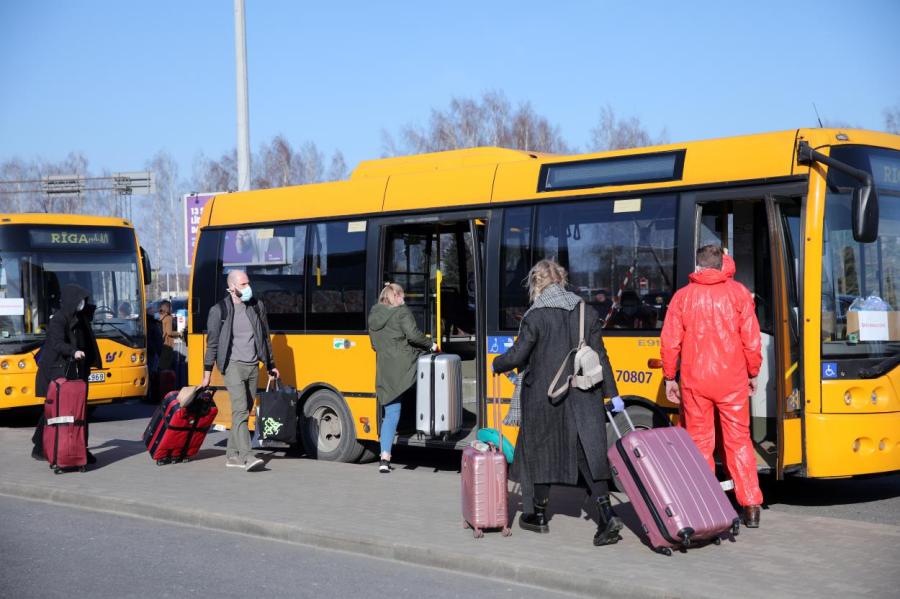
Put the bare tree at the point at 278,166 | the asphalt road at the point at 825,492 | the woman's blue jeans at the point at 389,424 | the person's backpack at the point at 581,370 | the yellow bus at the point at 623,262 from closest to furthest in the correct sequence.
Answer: the person's backpack at the point at 581,370 < the yellow bus at the point at 623,262 < the asphalt road at the point at 825,492 < the woman's blue jeans at the point at 389,424 < the bare tree at the point at 278,166

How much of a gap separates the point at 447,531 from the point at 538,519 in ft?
2.15

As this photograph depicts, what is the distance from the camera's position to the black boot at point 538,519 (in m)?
7.96

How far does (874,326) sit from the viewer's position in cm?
879

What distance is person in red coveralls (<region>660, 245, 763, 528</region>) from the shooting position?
25.8ft

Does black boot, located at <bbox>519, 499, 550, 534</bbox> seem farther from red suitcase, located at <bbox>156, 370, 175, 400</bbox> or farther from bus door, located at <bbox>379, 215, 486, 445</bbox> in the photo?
red suitcase, located at <bbox>156, 370, 175, 400</bbox>

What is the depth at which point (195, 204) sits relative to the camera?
24.3 m

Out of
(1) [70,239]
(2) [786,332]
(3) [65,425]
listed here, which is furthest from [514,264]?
(1) [70,239]

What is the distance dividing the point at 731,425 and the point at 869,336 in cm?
165

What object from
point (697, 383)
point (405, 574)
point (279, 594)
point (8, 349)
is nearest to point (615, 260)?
point (697, 383)

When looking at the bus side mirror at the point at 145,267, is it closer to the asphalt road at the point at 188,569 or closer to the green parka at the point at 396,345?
the green parka at the point at 396,345

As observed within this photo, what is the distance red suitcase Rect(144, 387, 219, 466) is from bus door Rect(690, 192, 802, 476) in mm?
5430

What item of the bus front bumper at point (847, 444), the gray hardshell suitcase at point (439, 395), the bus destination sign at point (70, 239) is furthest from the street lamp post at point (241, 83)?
the bus front bumper at point (847, 444)

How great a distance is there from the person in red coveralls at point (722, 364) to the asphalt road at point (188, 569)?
1.95m

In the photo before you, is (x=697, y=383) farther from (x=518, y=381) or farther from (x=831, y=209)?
(x=831, y=209)
